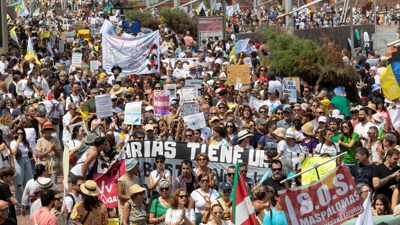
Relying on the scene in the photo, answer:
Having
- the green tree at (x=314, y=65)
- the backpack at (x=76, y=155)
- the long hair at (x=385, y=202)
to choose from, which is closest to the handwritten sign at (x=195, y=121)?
the backpack at (x=76, y=155)

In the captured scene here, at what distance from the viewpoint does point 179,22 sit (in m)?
36.5

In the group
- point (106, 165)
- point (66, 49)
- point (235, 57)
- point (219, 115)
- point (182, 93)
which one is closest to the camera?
point (106, 165)

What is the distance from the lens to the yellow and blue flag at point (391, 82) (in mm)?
14992

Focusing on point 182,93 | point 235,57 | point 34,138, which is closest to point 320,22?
point 235,57

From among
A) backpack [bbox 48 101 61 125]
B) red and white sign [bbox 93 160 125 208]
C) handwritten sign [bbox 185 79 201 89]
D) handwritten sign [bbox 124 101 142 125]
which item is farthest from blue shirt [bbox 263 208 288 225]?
handwritten sign [bbox 185 79 201 89]

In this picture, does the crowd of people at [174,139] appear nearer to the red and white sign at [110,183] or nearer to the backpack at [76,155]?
the backpack at [76,155]

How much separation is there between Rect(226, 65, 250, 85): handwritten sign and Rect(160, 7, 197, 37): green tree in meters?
17.2

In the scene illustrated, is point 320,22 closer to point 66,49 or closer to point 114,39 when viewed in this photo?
point 66,49

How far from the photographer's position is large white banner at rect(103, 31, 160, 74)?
21.7 m

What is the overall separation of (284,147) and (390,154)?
6.60ft

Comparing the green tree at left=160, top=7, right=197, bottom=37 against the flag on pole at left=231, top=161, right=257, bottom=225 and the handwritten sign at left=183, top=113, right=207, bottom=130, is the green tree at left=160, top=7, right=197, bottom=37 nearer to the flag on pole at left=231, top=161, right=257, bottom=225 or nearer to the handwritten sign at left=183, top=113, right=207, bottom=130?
the handwritten sign at left=183, top=113, right=207, bottom=130

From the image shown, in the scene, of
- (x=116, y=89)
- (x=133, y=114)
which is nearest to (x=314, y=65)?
(x=116, y=89)

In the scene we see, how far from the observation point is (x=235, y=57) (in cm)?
2427

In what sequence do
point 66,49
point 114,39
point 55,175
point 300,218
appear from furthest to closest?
point 66,49, point 114,39, point 55,175, point 300,218
